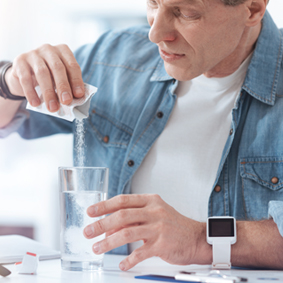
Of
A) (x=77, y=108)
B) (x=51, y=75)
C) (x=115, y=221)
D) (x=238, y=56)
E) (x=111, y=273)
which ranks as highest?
(x=238, y=56)

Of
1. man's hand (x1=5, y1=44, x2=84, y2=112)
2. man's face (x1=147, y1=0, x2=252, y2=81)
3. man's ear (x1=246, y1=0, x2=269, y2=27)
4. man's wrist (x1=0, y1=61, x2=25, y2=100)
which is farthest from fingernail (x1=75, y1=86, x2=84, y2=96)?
man's ear (x1=246, y1=0, x2=269, y2=27)

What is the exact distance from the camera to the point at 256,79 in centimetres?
146

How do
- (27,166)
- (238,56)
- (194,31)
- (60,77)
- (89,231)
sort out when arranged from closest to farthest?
(89,231)
(60,77)
(194,31)
(238,56)
(27,166)

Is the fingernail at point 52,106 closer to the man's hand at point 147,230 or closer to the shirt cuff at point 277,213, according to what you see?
the man's hand at point 147,230

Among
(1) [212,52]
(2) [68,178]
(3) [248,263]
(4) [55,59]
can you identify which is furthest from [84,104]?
(3) [248,263]

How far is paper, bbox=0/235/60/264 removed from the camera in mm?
1086

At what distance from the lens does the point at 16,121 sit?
5.42 feet

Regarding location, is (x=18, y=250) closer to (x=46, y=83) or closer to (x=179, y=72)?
(x=46, y=83)

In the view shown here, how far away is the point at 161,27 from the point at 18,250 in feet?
2.40

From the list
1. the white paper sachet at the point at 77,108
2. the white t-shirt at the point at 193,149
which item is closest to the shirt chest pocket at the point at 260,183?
the white t-shirt at the point at 193,149

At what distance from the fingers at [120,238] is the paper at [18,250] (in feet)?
0.83

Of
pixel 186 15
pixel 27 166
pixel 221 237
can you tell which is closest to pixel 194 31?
pixel 186 15

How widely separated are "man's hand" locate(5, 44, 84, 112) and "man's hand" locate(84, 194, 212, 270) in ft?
1.08

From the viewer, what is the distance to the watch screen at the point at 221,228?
3.55 ft
